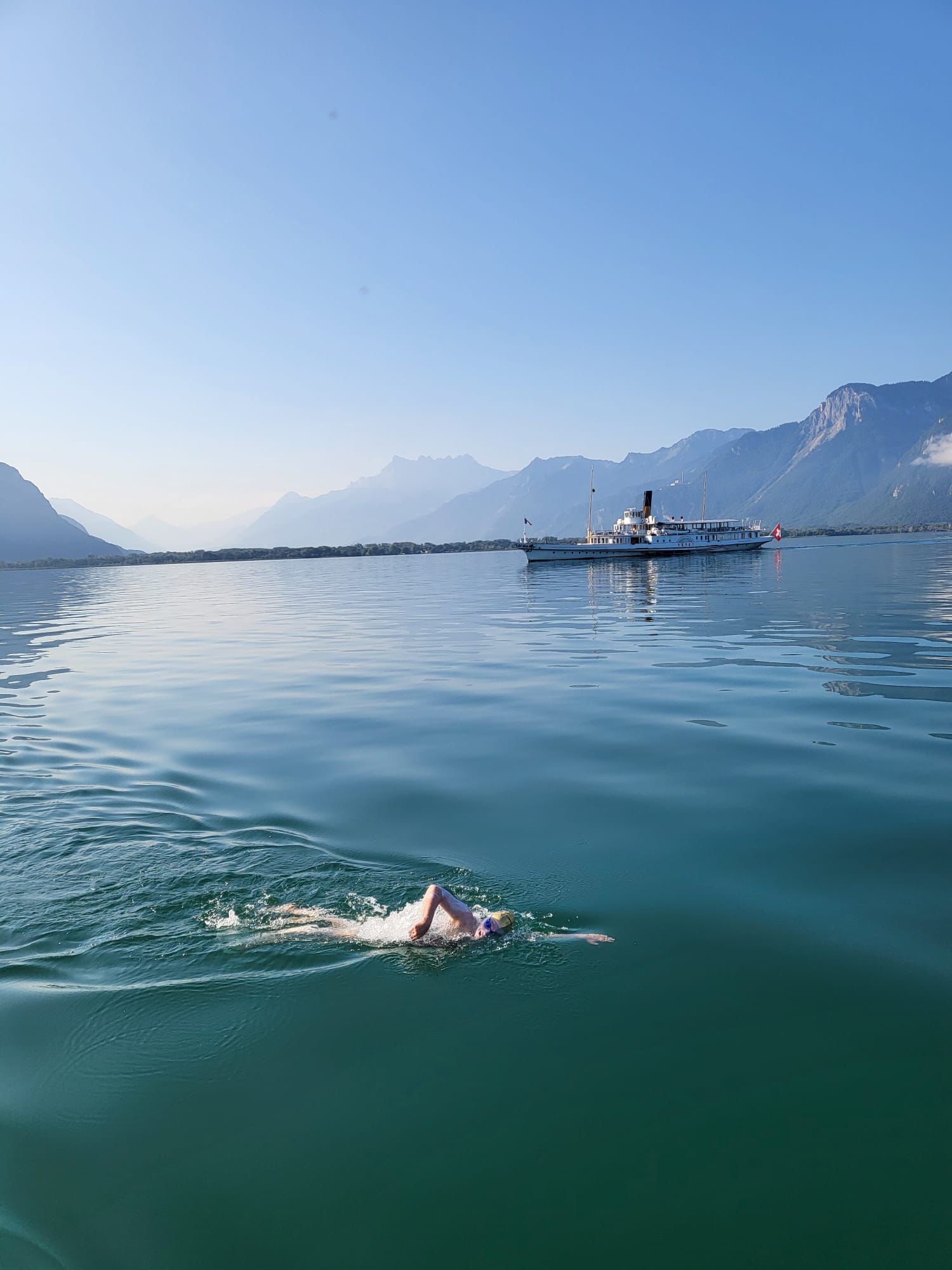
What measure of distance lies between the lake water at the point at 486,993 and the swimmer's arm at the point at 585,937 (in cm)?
12

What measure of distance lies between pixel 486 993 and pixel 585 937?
1324 millimetres

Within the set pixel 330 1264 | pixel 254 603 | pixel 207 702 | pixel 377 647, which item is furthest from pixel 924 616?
pixel 254 603

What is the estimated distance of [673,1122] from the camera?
18.8 feet

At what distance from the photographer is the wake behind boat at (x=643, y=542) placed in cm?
12069

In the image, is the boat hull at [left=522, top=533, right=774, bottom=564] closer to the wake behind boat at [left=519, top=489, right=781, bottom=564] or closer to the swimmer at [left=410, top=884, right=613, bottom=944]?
the wake behind boat at [left=519, top=489, right=781, bottom=564]

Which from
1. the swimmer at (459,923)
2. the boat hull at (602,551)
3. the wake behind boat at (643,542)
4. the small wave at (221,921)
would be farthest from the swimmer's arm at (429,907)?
the boat hull at (602,551)

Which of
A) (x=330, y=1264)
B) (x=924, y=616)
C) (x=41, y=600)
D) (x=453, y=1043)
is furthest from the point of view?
(x=41, y=600)

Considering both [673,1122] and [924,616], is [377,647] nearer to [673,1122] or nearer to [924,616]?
[924,616]

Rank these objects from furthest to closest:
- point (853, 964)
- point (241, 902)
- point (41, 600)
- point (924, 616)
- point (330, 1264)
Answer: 1. point (41, 600)
2. point (924, 616)
3. point (241, 902)
4. point (853, 964)
5. point (330, 1264)

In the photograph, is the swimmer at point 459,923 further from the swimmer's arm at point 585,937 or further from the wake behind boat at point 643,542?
the wake behind boat at point 643,542

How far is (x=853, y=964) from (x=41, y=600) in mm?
81105

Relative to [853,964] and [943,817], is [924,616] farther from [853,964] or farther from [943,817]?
[853,964]

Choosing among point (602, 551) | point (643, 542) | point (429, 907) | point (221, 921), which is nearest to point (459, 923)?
point (429, 907)

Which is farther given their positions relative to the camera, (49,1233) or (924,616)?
(924,616)
